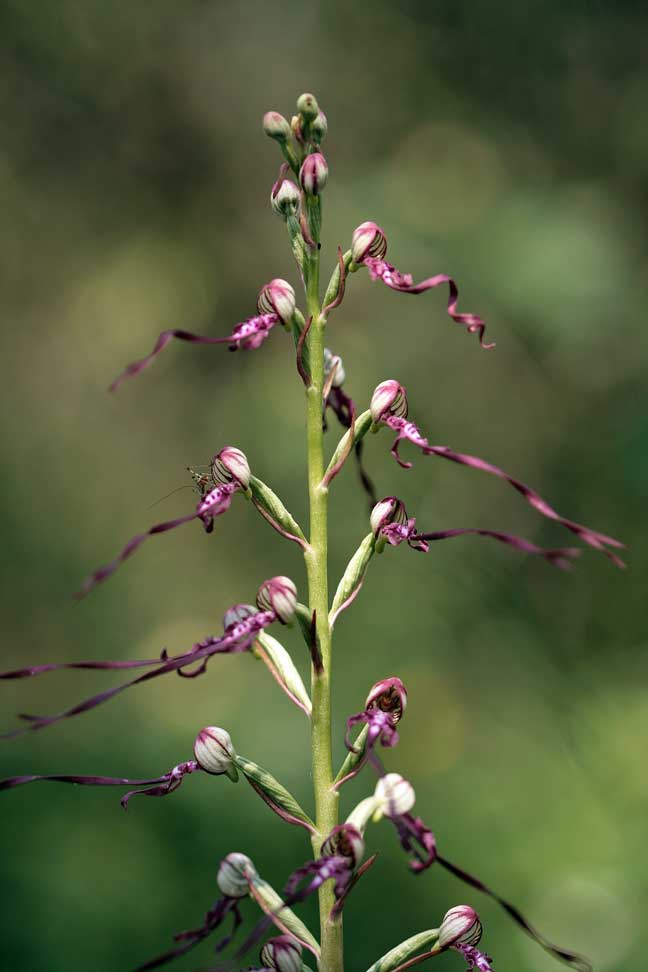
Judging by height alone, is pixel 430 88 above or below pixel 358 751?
above

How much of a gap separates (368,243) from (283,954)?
111 cm

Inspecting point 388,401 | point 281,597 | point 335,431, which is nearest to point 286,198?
point 388,401

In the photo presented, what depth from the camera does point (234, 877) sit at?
1.65 meters

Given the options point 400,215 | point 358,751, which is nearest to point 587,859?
→ point 358,751

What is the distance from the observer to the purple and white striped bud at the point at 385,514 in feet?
5.69

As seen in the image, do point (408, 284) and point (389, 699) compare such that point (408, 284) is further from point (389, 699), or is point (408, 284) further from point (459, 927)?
point (459, 927)

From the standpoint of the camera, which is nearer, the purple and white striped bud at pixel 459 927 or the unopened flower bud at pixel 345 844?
the unopened flower bud at pixel 345 844

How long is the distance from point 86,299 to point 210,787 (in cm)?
575

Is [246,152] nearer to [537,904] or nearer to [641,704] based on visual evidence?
[641,704]

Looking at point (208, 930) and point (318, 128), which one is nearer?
point (208, 930)

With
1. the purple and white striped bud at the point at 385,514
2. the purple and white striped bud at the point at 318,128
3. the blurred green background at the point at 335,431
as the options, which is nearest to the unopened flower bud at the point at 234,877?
the purple and white striped bud at the point at 385,514

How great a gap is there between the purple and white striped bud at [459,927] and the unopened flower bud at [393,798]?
28cm

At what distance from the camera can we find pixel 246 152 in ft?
28.6

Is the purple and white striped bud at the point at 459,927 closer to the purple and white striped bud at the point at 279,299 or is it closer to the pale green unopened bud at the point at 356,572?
the pale green unopened bud at the point at 356,572
